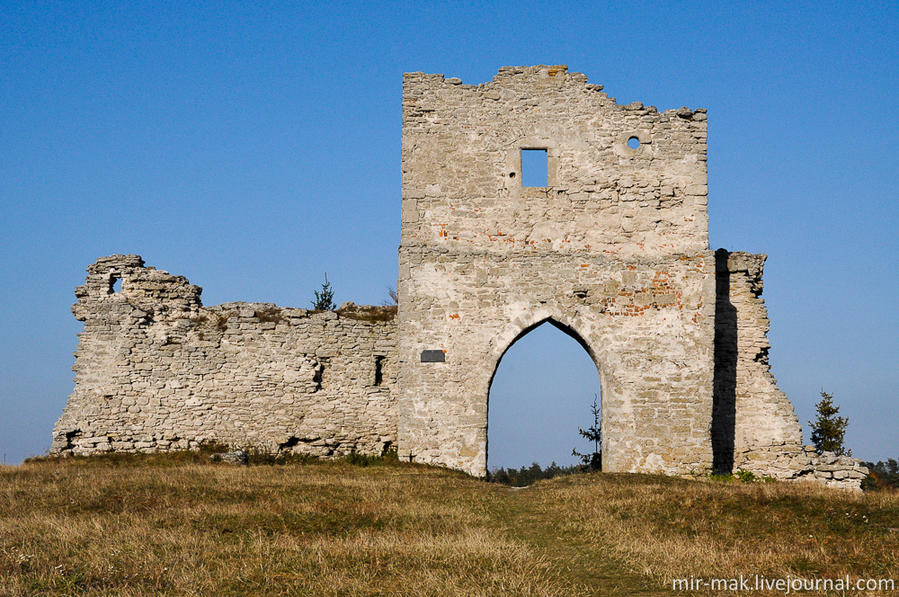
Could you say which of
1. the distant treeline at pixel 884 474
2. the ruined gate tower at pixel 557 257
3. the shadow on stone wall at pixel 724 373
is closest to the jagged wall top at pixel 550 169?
the ruined gate tower at pixel 557 257

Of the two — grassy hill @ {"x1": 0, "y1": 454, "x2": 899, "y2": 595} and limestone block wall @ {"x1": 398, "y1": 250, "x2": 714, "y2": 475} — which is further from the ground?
limestone block wall @ {"x1": 398, "y1": 250, "x2": 714, "y2": 475}

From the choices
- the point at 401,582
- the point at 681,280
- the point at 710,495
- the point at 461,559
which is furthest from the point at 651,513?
the point at 681,280

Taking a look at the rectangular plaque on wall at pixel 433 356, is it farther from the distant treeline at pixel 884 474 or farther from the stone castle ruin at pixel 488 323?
the distant treeline at pixel 884 474

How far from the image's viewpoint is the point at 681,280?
1495cm

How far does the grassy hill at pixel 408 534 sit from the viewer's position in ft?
22.1

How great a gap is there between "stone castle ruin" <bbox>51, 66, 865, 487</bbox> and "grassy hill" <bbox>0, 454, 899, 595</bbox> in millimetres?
2113

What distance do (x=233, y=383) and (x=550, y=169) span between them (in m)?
6.74

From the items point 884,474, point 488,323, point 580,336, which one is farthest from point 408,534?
point 884,474

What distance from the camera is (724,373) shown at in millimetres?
15859

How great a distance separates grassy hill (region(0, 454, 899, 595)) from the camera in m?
6.75

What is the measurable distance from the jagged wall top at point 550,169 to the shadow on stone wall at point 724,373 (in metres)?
1.43

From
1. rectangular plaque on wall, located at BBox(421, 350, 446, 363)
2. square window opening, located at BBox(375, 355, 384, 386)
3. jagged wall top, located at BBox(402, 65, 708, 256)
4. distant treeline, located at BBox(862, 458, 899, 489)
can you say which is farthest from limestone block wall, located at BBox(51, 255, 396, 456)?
distant treeline, located at BBox(862, 458, 899, 489)

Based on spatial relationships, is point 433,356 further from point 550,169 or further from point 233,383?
point 550,169

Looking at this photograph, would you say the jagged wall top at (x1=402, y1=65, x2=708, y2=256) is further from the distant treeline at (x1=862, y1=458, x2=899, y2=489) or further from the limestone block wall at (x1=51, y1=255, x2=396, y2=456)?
the distant treeline at (x1=862, y1=458, x2=899, y2=489)
